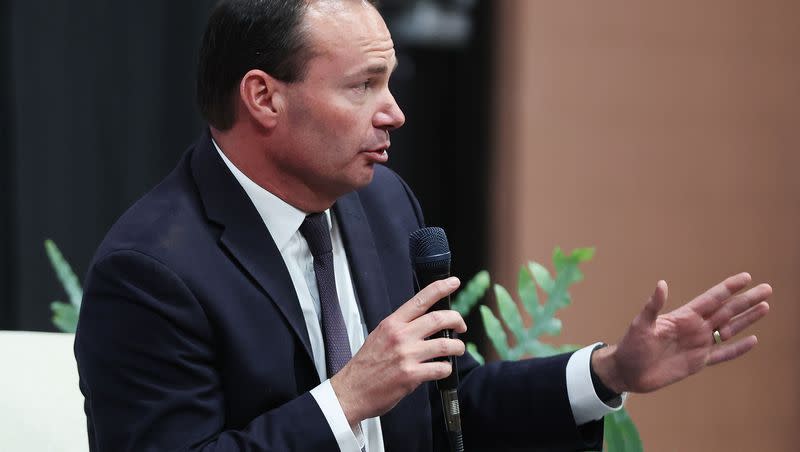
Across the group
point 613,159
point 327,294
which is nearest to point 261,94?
point 327,294

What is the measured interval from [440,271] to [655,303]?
0.29m

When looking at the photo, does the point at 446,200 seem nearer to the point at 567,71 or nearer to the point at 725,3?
the point at 567,71

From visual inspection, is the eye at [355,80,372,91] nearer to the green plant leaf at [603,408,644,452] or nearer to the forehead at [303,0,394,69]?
the forehead at [303,0,394,69]

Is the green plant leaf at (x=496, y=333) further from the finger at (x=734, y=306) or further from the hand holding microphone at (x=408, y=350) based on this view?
the hand holding microphone at (x=408, y=350)

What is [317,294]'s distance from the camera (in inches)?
60.6

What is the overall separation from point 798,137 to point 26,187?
7.27 ft

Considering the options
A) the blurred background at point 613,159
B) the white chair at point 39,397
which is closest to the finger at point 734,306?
the white chair at point 39,397

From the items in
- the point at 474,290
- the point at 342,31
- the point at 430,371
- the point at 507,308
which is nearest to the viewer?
the point at 430,371

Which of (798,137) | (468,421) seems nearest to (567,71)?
(798,137)

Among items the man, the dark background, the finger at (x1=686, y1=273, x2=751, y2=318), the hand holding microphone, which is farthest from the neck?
the dark background

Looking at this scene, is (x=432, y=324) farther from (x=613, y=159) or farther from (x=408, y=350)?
(x=613, y=159)

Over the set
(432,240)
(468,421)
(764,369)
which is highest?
(432,240)

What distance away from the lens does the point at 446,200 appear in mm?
3393

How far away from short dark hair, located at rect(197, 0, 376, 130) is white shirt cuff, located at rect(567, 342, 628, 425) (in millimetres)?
551
